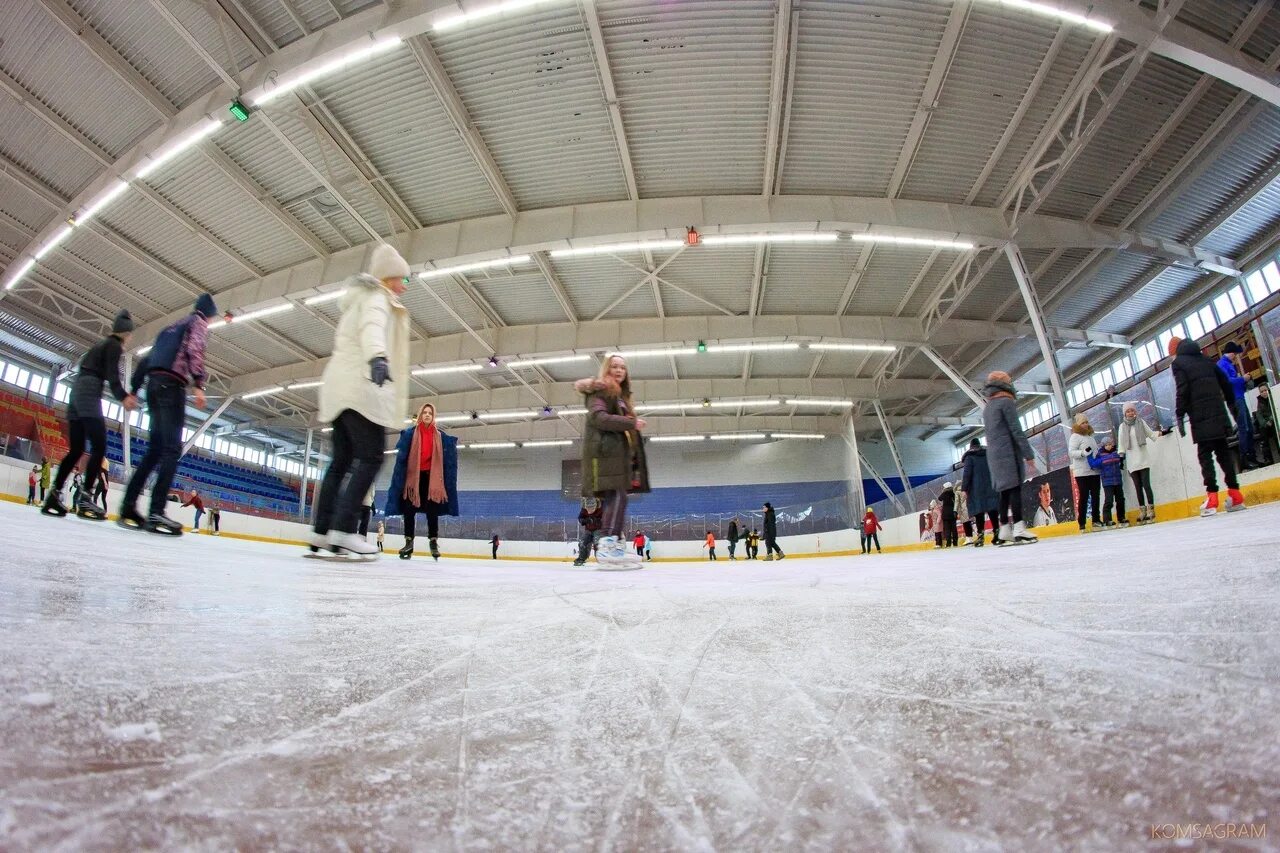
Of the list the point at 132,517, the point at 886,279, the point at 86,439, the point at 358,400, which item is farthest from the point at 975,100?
the point at 86,439

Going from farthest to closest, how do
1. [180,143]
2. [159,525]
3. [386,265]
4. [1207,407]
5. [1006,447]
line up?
[180,143] → [1006,447] → [1207,407] → [159,525] → [386,265]

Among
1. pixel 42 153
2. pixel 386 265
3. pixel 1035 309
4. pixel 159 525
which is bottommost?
pixel 159 525

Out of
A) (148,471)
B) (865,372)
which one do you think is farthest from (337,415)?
(865,372)

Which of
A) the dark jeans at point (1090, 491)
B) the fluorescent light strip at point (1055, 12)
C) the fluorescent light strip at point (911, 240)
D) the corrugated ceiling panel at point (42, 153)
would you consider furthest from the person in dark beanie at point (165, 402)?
the fluorescent light strip at point (911, 240)

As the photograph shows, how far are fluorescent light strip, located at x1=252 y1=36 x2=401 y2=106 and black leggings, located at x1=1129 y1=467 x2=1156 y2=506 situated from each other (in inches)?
407

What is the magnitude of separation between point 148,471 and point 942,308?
47.3 feet

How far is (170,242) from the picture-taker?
11242 millimetres

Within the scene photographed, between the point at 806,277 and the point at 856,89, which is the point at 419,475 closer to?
the point at 856,89

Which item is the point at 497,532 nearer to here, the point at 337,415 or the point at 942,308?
the point at 942,308

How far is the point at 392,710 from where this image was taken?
2.28 ft

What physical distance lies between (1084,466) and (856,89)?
5761mm

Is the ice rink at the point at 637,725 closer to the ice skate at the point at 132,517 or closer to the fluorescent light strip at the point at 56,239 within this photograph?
the ice skate at the point at 132,517

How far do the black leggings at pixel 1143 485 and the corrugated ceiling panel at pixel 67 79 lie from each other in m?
14.5

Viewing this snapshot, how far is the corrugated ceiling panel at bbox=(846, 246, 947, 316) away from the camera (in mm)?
11594
